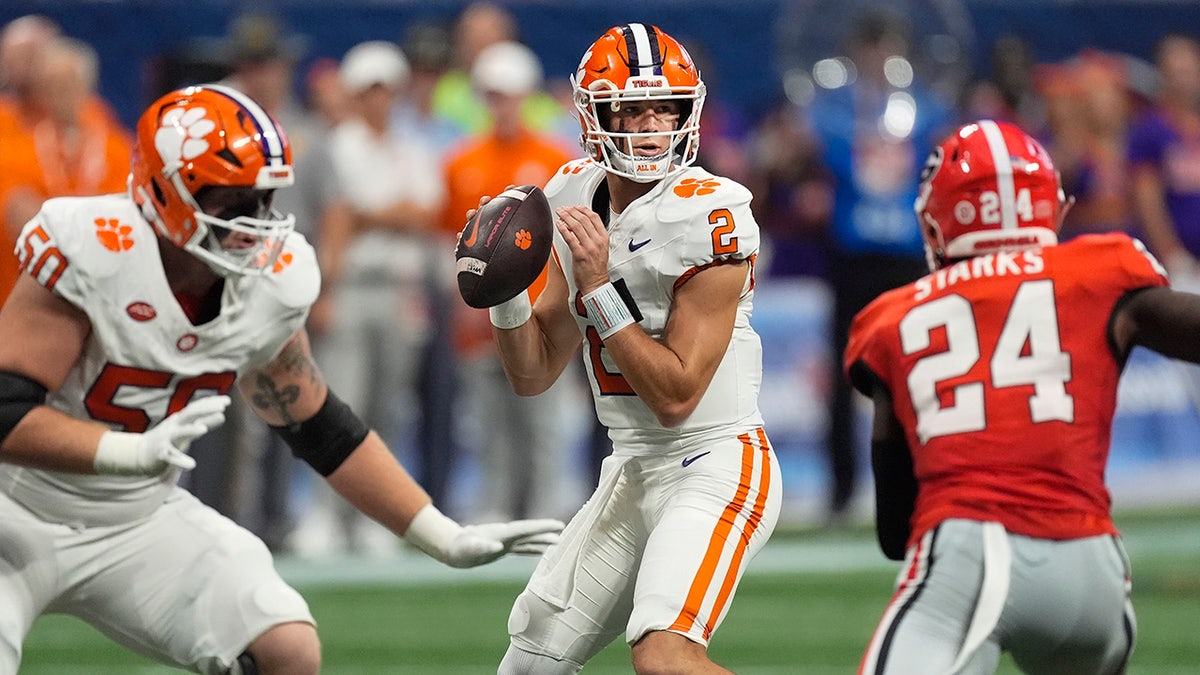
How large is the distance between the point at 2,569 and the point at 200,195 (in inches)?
33.4

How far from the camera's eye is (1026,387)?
3273 mm

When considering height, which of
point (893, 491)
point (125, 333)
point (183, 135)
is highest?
point (183, 135)

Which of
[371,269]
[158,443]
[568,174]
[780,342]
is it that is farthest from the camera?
[780,342]

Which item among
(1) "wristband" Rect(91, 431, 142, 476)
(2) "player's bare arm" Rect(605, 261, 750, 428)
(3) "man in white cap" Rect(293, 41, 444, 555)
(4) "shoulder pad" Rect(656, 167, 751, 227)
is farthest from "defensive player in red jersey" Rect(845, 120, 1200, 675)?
(3) "man in white cap" Rect(293, 41, 444, 555)

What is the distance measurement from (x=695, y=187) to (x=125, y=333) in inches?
47.3

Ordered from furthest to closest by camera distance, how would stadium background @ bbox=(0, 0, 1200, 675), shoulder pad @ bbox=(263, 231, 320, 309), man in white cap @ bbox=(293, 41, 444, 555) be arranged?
man in white cap @ bbox=(293, 41, 444, 555), stadium background @ bbox=(0, 0, 1200, 675), shoulder pad @ bbox=(263, 231, 320, 309)

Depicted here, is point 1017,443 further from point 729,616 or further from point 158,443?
point 729,616

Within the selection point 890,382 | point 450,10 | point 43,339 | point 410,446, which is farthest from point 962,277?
point 450,10

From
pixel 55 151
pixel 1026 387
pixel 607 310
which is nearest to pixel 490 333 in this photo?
pixel 55 151

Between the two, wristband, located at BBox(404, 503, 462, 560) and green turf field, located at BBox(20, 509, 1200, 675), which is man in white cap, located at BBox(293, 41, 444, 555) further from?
wristband, located at BBox(404, 503, 462, 560)

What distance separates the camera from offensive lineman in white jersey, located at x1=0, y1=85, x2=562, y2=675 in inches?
142

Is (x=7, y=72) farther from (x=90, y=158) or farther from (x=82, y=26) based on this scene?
(x=82, y=26)

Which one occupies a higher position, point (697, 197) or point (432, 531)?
point (697, 197)

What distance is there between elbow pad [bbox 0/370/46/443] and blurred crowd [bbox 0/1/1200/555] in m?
3.30
